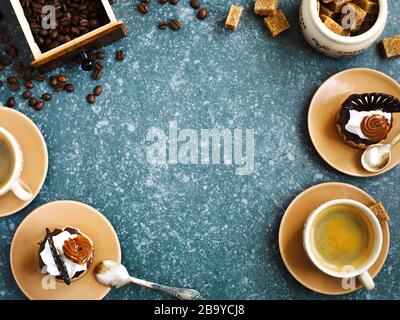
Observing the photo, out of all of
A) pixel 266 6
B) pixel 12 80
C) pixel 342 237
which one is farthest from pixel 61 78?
pixel 342 237

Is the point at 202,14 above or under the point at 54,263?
above

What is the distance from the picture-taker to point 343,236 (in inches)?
58.3

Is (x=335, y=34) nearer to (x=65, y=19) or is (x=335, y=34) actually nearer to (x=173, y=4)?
(x=173, y=4)

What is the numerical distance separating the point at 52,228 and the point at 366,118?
0.79m

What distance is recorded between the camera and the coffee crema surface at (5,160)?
1433mm

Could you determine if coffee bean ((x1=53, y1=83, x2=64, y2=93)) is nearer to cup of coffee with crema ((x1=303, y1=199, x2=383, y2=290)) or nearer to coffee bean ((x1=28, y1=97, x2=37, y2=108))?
coffee bean ((x1=28, y1=97, x2=37, y2=108))

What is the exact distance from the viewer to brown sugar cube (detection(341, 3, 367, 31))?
1435 millimetres

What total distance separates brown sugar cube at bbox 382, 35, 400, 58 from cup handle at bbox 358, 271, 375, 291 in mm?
556

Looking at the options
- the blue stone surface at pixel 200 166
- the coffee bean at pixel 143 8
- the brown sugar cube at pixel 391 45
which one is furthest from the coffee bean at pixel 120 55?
the brown sugar cube at pixel 391 45

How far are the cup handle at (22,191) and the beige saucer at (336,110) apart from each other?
690 millimetres

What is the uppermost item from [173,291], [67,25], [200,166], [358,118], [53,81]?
[67,25]

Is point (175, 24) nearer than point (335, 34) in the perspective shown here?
No

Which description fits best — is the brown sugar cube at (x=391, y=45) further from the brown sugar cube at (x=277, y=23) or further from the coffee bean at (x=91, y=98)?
the coffee bean at (x=91, y=98)
